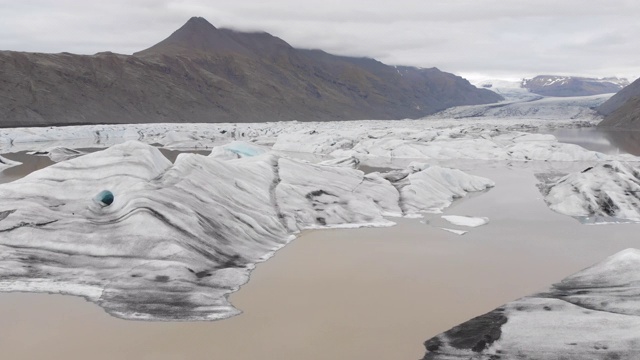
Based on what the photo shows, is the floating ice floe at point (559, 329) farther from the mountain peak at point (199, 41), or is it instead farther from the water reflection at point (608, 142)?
the mountain peak at point (199, 41)

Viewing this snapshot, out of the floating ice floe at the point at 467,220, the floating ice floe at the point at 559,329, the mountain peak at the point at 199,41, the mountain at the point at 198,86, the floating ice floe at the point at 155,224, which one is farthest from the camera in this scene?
the mountain peak at the point at 199,41

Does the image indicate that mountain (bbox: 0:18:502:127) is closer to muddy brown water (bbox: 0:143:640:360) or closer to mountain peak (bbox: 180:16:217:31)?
mountain peak (bbox: 180:16:217:31)

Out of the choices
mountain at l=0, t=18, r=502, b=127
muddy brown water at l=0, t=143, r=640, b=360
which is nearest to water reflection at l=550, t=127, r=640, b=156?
muddy brown water at l=0, t=143, r=640, b=360

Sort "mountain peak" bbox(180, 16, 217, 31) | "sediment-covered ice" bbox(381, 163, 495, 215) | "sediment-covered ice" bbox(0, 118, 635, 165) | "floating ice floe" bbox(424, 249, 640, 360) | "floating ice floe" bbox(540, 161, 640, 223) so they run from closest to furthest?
"floating ice floe" bbox(424, 249, 640, 360)
"floating ice floe" bbox(540, 161, 640, 223)
"sediment-covered ice" bbox(381, 163, 495, 215)
"sediment-covered ice" bbox(0, 118, 635, 165)
"mountain peak" bbox(180, 16, 217, 31)

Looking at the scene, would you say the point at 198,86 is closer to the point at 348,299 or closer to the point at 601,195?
the point at 601,195

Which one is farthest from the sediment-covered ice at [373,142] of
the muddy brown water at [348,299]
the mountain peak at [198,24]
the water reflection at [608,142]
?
the mountain peak at [198,24]

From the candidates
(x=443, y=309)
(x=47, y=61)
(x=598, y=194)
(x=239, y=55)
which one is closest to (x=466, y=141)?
(x=598, y=194)
